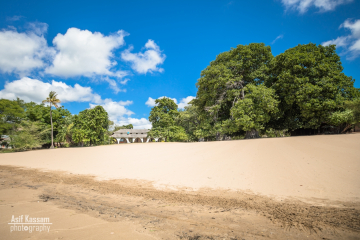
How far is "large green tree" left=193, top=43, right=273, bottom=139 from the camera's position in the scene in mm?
21022

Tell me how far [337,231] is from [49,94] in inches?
1721

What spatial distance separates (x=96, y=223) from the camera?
10.6 feet

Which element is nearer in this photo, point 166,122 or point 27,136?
point 27,136

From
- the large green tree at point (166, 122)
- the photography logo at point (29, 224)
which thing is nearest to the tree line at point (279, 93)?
the large green tree at point (166, 122)

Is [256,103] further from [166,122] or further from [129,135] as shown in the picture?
[129,135]

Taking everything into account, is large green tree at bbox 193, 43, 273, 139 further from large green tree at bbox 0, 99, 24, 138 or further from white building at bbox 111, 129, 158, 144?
large green tree at bbox 0, 99, 24, 138

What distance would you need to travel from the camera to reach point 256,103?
59.5ft

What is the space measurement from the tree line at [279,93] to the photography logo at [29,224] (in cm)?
1726

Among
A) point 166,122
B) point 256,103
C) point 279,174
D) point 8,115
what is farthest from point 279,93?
point 8,115

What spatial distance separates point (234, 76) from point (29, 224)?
22.9m

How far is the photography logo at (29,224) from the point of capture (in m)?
2.97

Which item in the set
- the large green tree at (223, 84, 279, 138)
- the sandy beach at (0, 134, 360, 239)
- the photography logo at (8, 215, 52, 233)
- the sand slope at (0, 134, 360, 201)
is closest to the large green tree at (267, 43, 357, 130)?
the large green tree at (223, 84, 279, 138)

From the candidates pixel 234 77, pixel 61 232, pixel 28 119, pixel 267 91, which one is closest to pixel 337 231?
pixel 61 232

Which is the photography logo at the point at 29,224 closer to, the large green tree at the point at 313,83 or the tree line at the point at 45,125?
the large green tree at the point at 313,83
